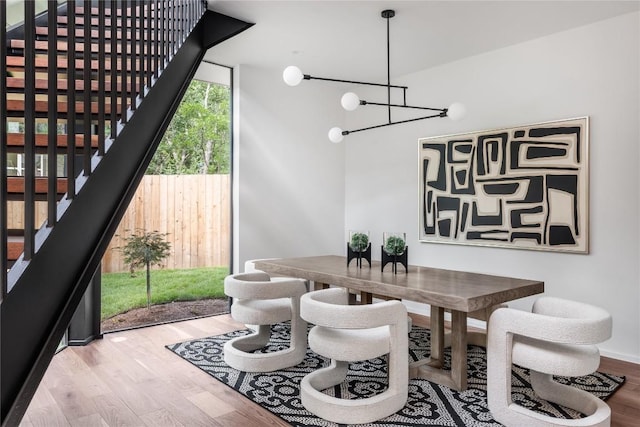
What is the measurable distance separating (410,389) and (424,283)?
0.69m

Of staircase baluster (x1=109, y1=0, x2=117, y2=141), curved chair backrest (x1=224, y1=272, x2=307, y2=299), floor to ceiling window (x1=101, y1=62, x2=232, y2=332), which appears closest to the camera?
staircase baluster (x1=109, y1=0, x2=117, y2=141)

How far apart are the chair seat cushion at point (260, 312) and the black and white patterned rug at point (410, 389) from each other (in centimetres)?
36

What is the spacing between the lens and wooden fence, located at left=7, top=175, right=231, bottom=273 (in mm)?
4227

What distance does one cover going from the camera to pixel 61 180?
81.4 inches

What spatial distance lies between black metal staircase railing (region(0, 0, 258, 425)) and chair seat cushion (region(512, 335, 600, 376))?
210cm

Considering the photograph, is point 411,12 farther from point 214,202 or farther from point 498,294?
point 214,202

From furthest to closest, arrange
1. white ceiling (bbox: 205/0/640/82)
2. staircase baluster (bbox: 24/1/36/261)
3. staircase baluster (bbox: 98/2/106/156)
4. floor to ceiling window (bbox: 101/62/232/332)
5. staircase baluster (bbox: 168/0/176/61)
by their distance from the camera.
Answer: floor to ceiling window (bbox: 101/62/232/332), white ceiling (bbox: 205/0/640/82), staircase baluster (bbox: 168/0/176/61), staircase baluster (bbox: 98/2/106/156), staircase baluster (bbox: 24/1/36/261)

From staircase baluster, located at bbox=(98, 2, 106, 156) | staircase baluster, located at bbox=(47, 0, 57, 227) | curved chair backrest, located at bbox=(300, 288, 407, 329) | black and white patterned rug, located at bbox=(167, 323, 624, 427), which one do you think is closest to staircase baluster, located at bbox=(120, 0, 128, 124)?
staircase baluster, located at bbox=(98, 2, 106, 156)

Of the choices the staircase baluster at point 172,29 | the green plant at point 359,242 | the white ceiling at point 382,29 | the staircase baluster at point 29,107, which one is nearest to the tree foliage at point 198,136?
the white ceiling at point 382,29

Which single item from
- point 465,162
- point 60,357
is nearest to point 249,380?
point 60,357

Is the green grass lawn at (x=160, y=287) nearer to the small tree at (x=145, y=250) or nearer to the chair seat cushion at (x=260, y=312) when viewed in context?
the small tree at (x=145, y=250)

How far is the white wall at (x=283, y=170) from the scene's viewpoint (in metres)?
4.77

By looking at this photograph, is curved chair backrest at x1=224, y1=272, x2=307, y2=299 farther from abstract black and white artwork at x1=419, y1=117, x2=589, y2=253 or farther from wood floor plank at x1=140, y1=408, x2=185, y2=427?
abstract black and white artwork at x1=419, y1=117, x2=589, y2=253

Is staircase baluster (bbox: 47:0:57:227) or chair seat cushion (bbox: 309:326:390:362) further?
chair seat cushion (bbox: 309:326:390:362)
